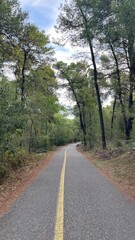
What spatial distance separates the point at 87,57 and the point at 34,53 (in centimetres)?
490

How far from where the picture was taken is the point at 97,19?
12570 millimetres

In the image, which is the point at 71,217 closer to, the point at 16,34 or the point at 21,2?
the point at 16,34

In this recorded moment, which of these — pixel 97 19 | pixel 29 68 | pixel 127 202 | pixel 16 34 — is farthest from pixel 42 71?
pixel 127 202

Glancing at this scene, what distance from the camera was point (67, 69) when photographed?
40406mm

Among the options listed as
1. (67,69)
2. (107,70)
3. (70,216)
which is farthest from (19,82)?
(70,216)

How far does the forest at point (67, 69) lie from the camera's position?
12242mm

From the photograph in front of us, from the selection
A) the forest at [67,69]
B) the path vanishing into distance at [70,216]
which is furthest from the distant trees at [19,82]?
the path vanishing into distance at [70,216]

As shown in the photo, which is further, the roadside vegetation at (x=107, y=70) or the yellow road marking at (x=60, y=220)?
the roadside vegetation at (x=107, y=70)

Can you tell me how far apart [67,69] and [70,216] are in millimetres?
35630

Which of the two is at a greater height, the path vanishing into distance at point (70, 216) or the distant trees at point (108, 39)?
the distant trees at point (108, 39)

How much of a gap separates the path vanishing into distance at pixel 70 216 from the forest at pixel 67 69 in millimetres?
4739

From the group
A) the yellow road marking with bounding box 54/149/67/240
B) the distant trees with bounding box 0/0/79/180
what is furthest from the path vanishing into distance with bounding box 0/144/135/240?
the distant trees with bounding box 0/0/79/180

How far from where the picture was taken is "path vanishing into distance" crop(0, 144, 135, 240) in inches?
195

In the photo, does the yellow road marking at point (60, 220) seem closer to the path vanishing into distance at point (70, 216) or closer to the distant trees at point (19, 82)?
the path vanishing into distance at point (70, 216)
